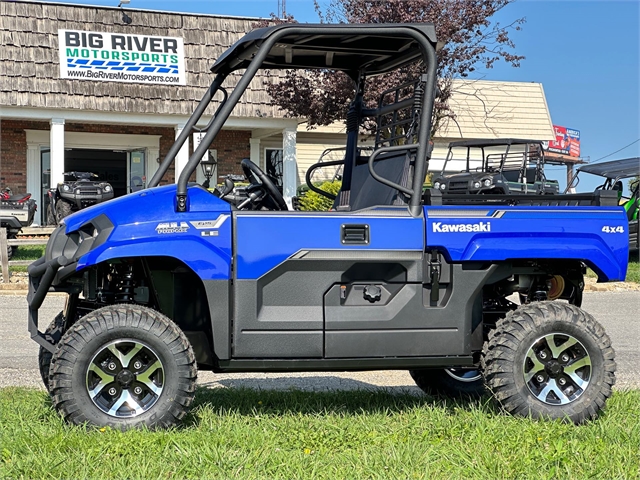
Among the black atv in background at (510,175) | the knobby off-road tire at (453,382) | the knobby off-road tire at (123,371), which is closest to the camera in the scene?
the knobby off-road tire at (123,371)

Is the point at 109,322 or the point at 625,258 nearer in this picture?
the point at 109,322

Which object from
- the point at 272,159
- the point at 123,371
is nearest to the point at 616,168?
the point at 272,159

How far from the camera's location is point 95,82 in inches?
936

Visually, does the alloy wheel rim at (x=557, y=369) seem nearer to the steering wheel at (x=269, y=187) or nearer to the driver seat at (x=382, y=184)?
the driver seat at (x=382, y=184)

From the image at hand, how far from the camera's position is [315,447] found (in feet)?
15.8

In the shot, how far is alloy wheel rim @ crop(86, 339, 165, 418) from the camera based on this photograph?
197 inches

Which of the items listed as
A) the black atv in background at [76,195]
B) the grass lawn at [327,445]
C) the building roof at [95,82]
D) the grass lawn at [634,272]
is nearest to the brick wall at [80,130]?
the building roof at [95,82]

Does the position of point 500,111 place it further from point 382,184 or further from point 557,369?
point 557,369

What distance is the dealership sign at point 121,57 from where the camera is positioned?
2373 centimetres

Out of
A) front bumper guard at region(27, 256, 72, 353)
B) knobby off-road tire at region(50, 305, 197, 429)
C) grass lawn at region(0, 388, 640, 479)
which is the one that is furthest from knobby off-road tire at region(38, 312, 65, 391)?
knobby off-road tire at region(50, 305, 197, 429)

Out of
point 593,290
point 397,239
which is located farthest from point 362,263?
point 593,290

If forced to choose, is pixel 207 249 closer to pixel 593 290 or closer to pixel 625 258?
pixel 625 258

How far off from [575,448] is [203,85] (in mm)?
21237

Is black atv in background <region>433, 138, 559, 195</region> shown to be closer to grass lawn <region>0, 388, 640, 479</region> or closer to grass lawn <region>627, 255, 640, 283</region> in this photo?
grass lawn <region>627, 255, 640, 283</region>
